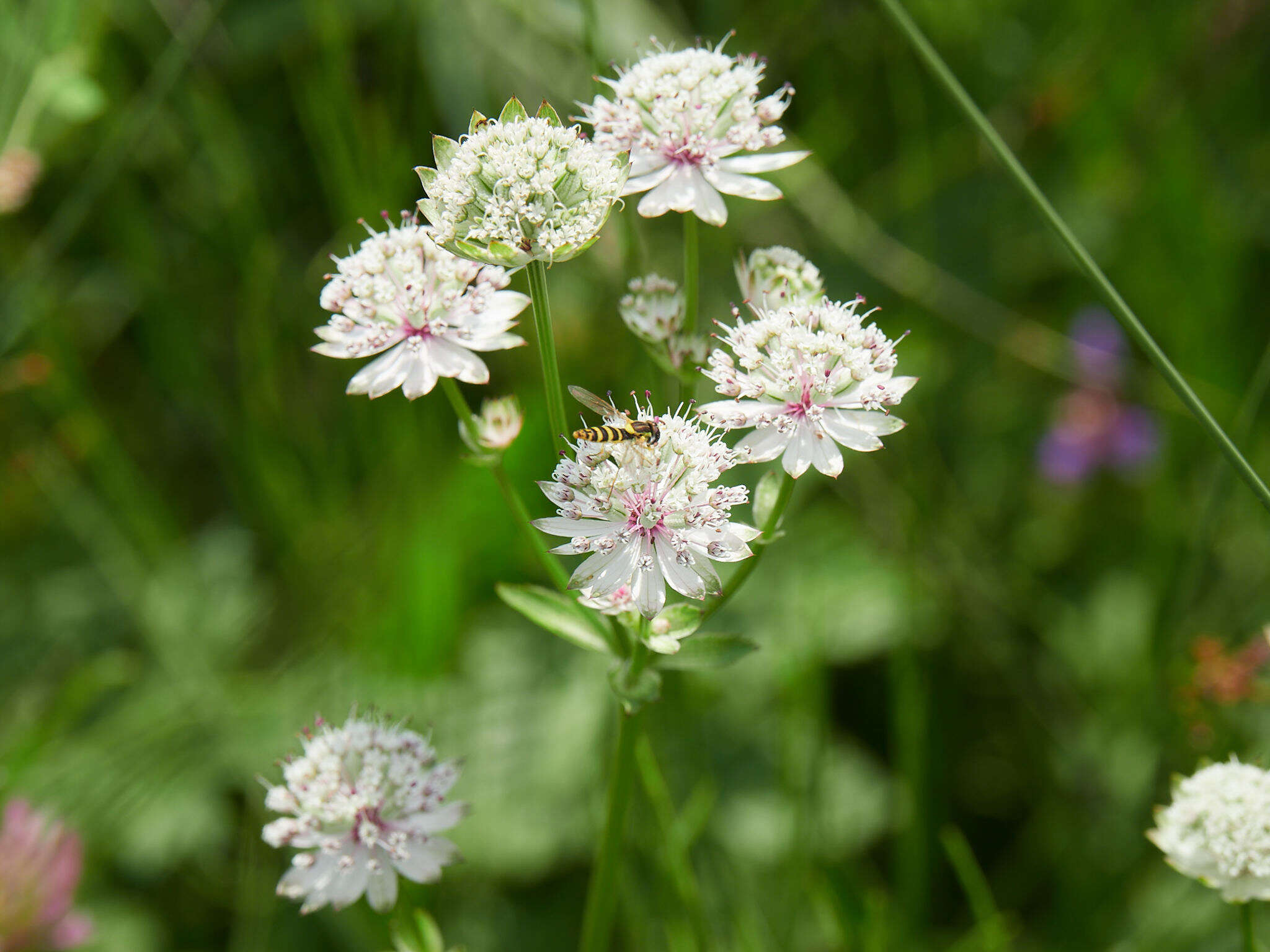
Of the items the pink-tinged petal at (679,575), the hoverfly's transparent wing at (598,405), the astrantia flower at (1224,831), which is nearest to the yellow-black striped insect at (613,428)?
the hoverfly's transparent wing at (598,405)

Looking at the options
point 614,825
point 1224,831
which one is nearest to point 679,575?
point 614,825

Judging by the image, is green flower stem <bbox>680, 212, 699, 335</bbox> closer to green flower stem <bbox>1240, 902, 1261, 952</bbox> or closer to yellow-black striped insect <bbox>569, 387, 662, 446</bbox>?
yellow-black striped insect <bbox>569, 387, 662, 446</bbox>

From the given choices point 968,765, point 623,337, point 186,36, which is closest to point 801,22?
point 623,337

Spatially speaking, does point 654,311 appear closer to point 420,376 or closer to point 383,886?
point 420,376

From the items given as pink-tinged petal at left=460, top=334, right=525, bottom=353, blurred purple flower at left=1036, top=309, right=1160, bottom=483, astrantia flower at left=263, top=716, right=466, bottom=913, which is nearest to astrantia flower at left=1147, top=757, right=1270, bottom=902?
astrantia flower at left=263, top=716, right=466, bottom=913

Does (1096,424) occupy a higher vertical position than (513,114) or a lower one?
higher

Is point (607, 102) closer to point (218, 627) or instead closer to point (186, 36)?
point (186, 36)
